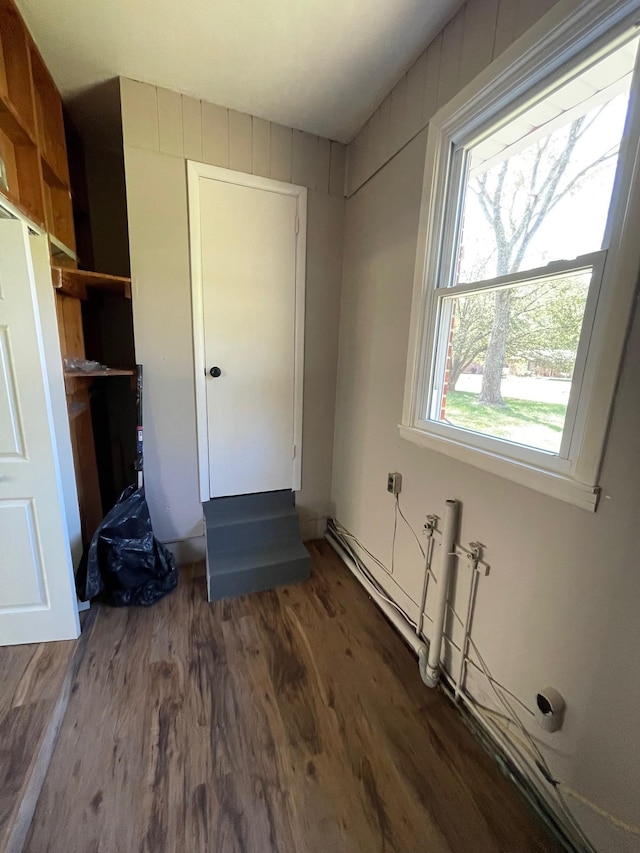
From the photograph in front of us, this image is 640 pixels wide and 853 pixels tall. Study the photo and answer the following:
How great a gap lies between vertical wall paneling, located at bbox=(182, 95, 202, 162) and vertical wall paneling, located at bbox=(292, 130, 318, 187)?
1.79 feet

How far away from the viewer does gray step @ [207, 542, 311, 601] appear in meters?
1.96

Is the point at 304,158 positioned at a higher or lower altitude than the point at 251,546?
higher

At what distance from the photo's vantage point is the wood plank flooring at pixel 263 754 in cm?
100

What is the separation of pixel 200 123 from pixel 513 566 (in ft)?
8.49

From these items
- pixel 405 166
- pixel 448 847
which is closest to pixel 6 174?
pixel 405 166

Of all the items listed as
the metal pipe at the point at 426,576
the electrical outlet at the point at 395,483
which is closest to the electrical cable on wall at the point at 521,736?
the metal pipe at the point at 426,576

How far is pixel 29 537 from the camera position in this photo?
143 centimetres

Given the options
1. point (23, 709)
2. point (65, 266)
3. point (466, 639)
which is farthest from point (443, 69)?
point (23, 709)

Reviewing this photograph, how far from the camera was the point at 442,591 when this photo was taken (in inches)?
56.1

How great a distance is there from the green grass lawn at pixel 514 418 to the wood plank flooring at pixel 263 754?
3.74 feet

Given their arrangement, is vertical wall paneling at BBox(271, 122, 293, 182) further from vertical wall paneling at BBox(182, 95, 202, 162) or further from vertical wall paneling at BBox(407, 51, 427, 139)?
vertical wall paneling at BBox(407, 51, 427, 139)

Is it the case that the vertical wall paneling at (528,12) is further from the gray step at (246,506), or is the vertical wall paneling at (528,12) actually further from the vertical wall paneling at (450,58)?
the gray step at (246,506)

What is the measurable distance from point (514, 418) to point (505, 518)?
1.18 ft

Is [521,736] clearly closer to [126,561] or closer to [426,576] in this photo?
[426,576]
